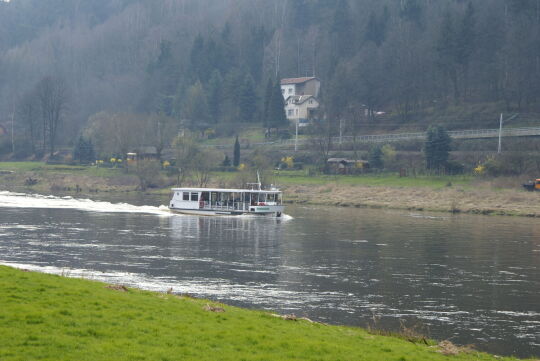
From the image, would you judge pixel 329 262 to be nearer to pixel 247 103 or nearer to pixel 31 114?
pixel 247 103

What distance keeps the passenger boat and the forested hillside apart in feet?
178

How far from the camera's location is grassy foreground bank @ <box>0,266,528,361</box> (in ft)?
45.7

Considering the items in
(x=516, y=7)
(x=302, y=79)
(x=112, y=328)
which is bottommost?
(x=112, y=328)

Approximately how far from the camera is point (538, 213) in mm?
71500

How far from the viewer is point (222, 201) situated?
72.4m

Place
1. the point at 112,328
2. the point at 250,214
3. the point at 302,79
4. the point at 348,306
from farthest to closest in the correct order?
1. the point at 302,79
2. the point at 250,214
3. the point at 348,306
4. the point at 112,328

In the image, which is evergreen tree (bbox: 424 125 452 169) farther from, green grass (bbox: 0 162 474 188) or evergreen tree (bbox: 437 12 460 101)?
evergreen tree (bbox: 437 12 460 101)

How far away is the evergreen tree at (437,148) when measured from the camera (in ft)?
316

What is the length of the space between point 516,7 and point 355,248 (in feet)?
338

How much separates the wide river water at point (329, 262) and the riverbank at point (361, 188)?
11.0 m

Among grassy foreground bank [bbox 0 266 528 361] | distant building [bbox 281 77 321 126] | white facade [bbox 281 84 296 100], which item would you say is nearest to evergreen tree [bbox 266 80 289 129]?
distant building [bbox 281 77 321 126]

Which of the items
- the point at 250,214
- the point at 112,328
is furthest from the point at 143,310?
the point at 250,214

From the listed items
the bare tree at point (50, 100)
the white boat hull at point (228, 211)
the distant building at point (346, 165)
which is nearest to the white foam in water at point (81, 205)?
the white boat hull at point (228, 211)

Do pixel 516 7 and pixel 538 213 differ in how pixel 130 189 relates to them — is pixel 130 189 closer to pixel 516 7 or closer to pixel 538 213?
pixel 538 213
